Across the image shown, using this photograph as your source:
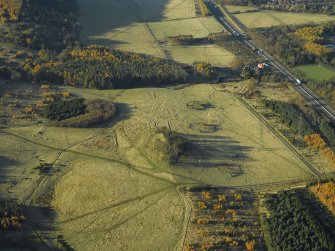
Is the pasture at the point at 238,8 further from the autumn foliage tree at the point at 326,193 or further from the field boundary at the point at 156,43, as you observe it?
the autumn foliage tree at the point at 326,193

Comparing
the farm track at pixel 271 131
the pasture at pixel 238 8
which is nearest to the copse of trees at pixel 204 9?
the pasture at pixel 238 8

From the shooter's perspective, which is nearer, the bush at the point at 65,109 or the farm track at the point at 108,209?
the farm track at the point at 108,209

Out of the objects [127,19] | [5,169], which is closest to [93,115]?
[5,169]

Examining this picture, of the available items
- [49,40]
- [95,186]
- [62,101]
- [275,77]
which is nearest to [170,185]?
[95,186]

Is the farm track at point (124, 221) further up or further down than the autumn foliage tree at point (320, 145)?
further down

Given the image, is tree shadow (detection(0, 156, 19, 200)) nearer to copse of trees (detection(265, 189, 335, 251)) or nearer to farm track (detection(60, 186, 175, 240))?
farm track (detection(60, 186, 175, 240))

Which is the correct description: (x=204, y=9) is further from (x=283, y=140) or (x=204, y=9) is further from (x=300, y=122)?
(x=283, y=140)

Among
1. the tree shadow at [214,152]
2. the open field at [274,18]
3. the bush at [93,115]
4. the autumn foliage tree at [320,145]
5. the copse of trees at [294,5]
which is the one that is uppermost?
the copse of trees at [294,5]
